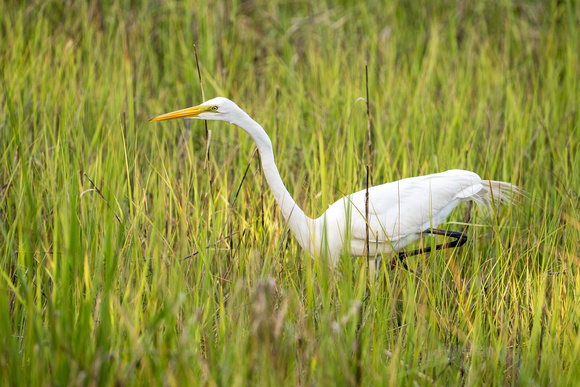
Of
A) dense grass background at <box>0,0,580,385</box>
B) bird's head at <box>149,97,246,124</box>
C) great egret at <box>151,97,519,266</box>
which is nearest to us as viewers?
dense grass background at <box>0,0,580,385</box>

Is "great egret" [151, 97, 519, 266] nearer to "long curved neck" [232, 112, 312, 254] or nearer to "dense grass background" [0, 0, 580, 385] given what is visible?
"long curved neck" [232, 112, 312, 254]

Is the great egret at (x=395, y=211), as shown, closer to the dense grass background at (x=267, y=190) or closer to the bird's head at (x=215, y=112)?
the dense grass background at (x=267, y=190)

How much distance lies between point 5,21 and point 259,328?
3.51 meters

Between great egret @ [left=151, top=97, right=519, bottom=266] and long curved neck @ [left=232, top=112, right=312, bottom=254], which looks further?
great egret @ [left=151, top=97, right=519, bottom=266]

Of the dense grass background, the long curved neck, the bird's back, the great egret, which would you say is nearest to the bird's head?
the long curved neck

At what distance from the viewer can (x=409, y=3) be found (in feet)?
15.5

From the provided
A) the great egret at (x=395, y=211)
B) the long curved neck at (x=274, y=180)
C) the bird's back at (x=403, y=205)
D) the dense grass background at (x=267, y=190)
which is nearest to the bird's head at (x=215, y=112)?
the long curved neck at (x=274, y=180)

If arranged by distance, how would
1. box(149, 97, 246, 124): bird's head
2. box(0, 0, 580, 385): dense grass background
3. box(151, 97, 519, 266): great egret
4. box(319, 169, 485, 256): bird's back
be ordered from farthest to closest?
1. box(319, 169, 485, 256): bird's back
2. box(151, 97, 519, 266): great egret
3. box(149, 97, 246, 124): bird's head
4. box(0, 0, 580, 385): dense grass background

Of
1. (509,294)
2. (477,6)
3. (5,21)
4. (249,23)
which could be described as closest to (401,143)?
(509,294)

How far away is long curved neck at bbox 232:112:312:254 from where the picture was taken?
6.32 ft

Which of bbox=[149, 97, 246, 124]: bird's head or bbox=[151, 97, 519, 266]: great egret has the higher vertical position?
bbox=[149, 97, 246, 124]: bird's head

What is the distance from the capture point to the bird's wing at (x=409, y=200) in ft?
7.37

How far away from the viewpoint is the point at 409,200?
2291 millimetres

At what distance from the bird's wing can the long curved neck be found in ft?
0.85
